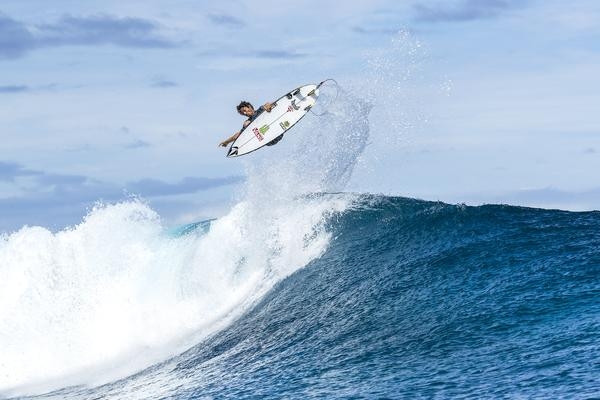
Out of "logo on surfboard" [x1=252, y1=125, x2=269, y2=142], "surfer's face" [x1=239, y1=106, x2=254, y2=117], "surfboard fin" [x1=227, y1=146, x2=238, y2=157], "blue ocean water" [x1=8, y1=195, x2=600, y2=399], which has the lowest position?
"blue ocean water" [x1=8, y1=195, x2=600, y2=399]

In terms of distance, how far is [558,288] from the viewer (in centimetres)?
1314

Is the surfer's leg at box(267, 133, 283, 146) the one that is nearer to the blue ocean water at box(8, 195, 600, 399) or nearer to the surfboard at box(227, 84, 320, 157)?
the surfboard at box(227, 84, 320, 157)

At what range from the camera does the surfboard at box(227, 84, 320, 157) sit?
1919 centimetres

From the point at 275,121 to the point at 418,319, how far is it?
7528mm

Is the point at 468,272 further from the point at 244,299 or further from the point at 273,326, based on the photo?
the point at 244,299

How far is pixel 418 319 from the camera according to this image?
13.5 m

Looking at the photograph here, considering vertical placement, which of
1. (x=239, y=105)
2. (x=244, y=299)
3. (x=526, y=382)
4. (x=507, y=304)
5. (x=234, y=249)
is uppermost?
(x=239, y=105)

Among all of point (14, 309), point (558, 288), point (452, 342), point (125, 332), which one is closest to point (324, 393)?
point (452, 342)

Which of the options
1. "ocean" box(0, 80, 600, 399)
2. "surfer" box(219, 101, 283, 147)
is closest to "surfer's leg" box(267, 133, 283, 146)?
"surfer" box(219, 101, 283, 147)

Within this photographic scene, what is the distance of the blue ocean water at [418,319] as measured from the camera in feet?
34.9

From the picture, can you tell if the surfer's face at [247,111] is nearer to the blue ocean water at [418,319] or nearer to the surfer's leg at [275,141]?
the surfer's leg at [275,141]

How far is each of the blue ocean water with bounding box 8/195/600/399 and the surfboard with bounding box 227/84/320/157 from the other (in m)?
2.48

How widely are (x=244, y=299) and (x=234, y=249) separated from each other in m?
2.16

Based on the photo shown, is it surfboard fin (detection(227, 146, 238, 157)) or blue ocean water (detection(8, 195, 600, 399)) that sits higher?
surfboard fin (detection(227, 146, 238, 157))
